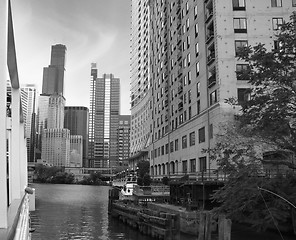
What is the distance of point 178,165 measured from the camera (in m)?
58.7

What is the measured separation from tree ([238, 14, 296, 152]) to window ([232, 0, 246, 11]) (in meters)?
24.6

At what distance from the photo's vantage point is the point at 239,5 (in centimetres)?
4547

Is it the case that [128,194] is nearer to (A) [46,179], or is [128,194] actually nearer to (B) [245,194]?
(B) [245,194]

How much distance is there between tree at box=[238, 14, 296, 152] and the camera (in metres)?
20.2

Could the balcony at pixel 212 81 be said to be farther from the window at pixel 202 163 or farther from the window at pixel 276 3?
the window at pixel 276 3

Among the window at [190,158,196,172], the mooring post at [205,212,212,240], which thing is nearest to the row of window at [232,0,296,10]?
the window at [190,158,196,172]

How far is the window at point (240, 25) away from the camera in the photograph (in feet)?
147

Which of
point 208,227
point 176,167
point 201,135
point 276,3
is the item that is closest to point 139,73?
point 176,167

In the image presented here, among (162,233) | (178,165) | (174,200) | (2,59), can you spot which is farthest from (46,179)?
(2,59)

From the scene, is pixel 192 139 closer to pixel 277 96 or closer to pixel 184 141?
pixel 184 141

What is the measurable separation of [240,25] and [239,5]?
269 cm

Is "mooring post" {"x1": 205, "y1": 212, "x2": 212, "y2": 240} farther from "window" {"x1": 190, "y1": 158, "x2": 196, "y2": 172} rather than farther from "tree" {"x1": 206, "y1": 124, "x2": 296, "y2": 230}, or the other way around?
"window" {"x1": 190, "y1": 158, "x2": 196, "y2": 172}

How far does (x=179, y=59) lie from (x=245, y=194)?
43126 millimetres

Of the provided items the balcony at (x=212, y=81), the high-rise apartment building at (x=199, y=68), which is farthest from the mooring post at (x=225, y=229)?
the balcony at (x=212, y=81)
